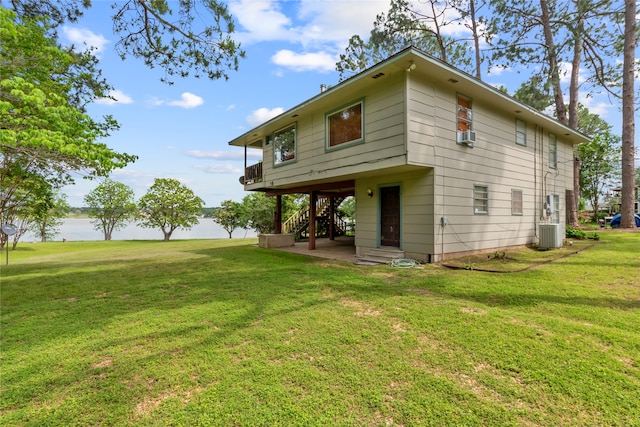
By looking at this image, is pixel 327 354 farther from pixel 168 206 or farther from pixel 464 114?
pixel 168 206

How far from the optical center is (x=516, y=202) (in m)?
10.2

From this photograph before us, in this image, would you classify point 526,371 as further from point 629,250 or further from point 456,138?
point 629,250

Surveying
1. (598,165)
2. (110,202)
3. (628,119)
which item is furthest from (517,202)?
(110,202)

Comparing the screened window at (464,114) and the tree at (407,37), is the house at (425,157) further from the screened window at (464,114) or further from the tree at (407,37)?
the tree at (407,37)

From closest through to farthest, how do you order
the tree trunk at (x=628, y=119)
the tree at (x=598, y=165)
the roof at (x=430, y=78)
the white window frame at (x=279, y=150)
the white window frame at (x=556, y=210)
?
the roof at (x=430, y=78)
the white window frame at (x=279, y=150)
the white window frame at (x=556, y=210)
the tree trunk at (x=628, y=119)
the tree at (x=598, y=165)

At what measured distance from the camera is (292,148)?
36.0 ft

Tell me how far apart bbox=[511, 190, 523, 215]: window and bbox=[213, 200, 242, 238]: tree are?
18.8 m

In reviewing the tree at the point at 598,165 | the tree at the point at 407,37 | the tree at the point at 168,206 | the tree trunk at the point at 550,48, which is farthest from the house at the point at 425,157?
the tree at the point at 598,165

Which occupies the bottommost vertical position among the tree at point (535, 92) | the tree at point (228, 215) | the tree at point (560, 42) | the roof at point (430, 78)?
the tree at point (228, 215)

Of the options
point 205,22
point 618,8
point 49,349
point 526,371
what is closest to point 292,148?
point 205,22

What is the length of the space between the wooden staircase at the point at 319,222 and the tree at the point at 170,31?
8815 mm

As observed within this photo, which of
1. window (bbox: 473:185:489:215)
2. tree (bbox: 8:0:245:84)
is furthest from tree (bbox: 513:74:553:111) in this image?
tree (bbox: 8:0:245:84)

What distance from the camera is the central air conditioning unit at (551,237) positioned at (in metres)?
9.78

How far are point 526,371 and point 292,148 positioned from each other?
958cm
